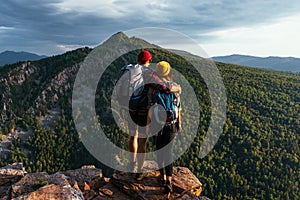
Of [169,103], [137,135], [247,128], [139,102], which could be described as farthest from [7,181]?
[247,128]

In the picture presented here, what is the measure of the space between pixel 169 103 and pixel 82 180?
601 cm

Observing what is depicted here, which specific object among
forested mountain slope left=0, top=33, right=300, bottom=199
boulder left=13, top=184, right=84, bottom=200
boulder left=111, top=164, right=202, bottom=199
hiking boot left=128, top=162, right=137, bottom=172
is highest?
boulder left=13, top=184, right=84, bottom=200

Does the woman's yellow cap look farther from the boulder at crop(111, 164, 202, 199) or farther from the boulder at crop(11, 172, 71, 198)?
the boulder at crop(11, 172, 71, 198)

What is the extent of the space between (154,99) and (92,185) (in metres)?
5.74

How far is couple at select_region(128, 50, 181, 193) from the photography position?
9.31 m

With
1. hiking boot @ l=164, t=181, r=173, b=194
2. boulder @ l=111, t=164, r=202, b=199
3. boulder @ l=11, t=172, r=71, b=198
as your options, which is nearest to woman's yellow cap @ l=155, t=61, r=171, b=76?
hiking boot @ l=164, t=181, r=173, b=194

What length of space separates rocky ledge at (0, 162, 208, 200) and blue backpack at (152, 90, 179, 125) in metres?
3.21

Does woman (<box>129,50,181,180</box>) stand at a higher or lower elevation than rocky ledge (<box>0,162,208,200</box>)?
higher

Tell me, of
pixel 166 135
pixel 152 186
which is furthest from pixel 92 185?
pixel 166 135

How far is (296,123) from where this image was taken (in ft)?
553

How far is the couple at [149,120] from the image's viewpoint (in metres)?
9.31

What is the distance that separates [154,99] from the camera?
30.8 feet

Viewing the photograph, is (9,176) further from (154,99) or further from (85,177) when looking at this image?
(154,99)

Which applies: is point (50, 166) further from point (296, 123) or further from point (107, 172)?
point (296, 123)
